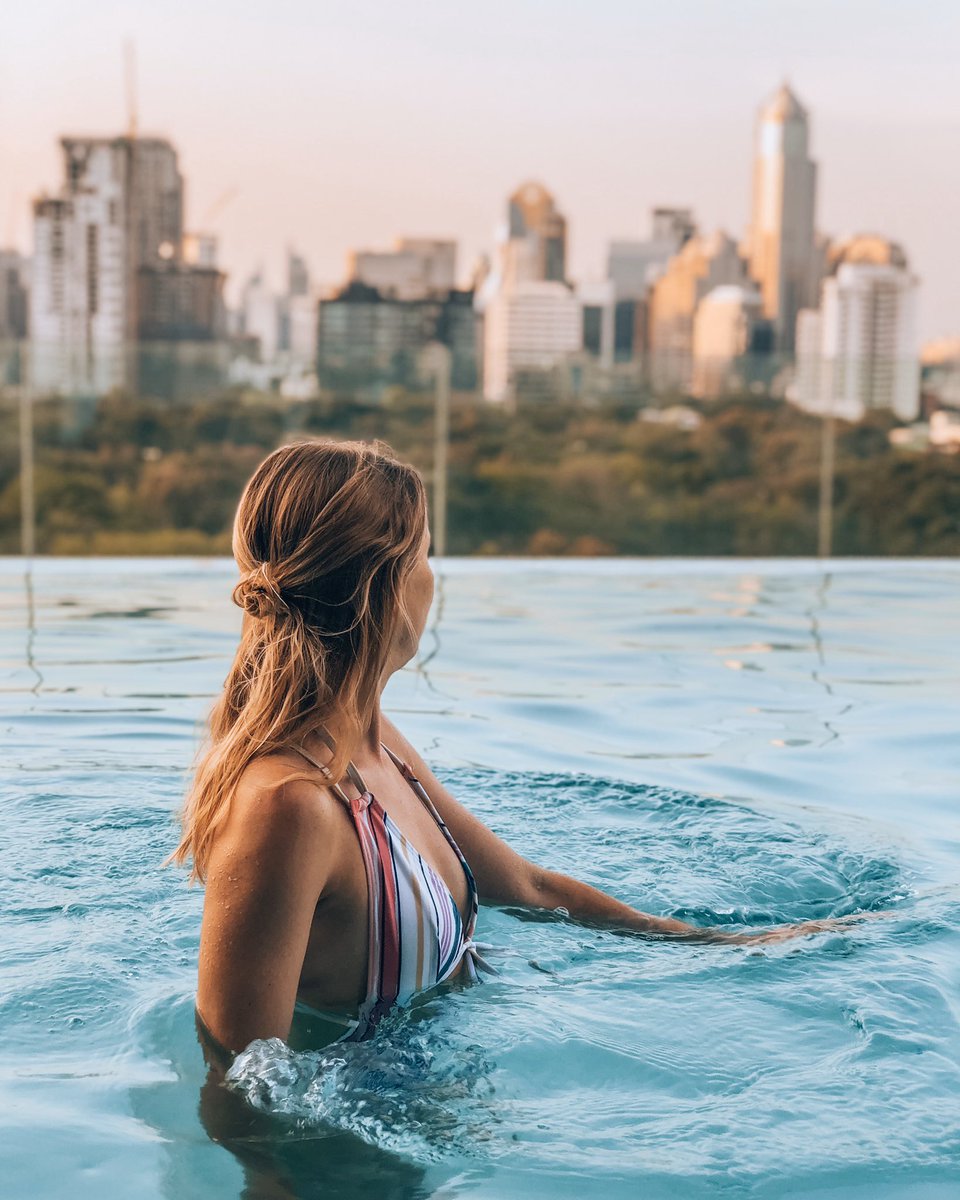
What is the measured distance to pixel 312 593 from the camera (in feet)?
5.09

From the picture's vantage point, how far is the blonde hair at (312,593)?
60.2 inches

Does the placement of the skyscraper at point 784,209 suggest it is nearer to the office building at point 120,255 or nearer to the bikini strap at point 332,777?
the office building at point 120,255

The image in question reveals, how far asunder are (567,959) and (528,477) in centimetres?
1659

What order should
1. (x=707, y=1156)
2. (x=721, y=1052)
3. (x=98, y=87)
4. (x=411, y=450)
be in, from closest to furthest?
(x=707, y=1156), (x=721, y=1052), (x=411, y=450), (x=98, y=87)

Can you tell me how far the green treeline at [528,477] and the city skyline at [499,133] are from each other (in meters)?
7.09

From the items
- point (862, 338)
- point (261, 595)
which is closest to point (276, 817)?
point (261, 595)

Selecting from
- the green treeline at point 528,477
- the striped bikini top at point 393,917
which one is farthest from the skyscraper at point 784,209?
the striped bikini top at point 393,917

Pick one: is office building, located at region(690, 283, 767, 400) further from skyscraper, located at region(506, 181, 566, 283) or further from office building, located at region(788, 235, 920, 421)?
skyscraper, located at region(506, 181, 566, 283)

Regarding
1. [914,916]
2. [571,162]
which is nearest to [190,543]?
[571,162]

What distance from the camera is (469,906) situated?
1.95 meters

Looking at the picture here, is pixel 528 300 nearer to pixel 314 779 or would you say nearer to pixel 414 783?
pixel 414 783

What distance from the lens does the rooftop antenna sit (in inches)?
1219

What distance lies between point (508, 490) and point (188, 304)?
13.5 meters

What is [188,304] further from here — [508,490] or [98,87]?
[508,490]
